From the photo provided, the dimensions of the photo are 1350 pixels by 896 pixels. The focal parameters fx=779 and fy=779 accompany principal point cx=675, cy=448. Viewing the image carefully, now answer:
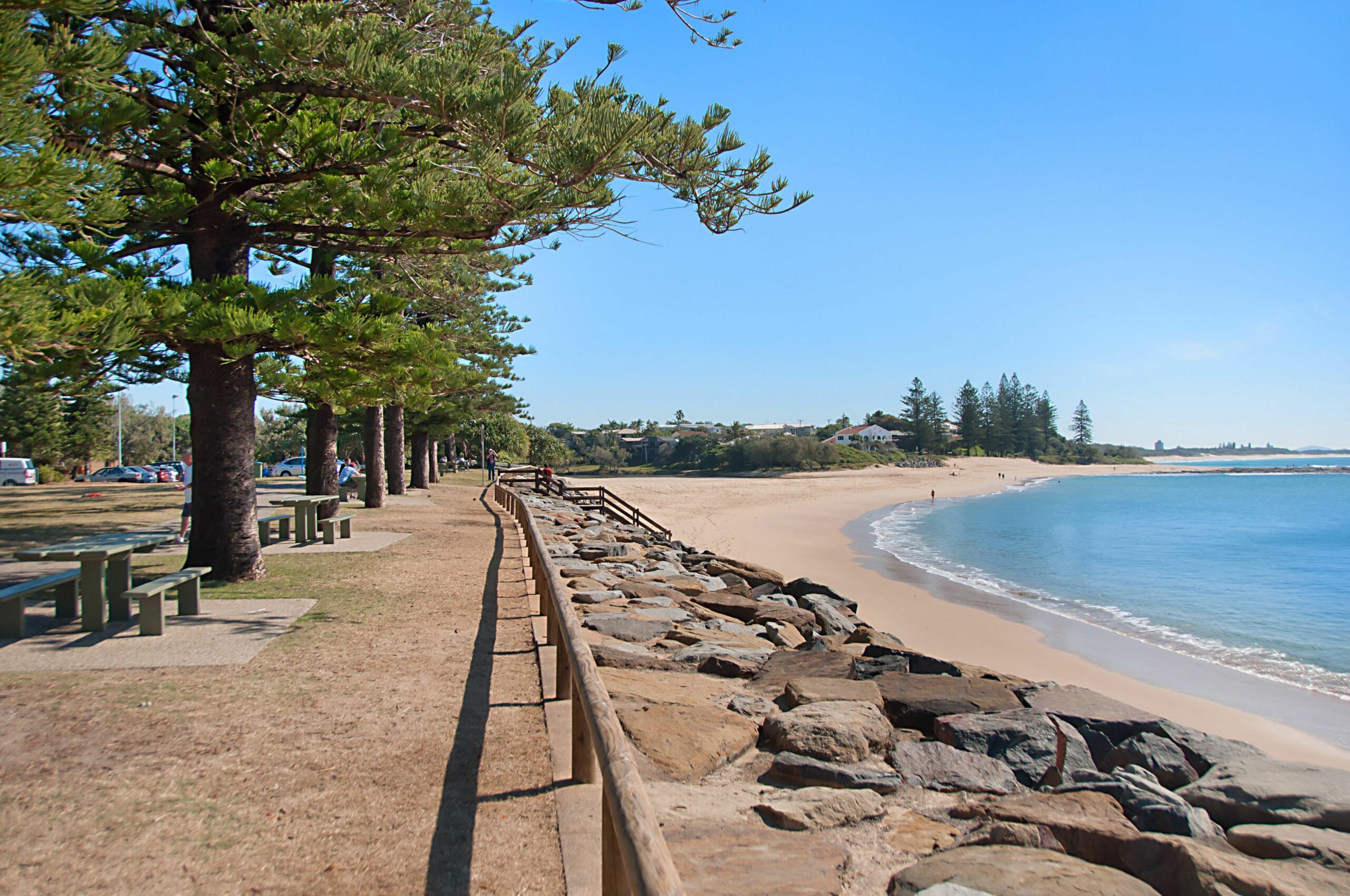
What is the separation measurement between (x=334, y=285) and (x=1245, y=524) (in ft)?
139

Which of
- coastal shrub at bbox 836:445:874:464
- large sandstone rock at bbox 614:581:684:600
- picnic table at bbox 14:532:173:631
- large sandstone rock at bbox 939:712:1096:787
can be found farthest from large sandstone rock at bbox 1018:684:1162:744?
coastal shrub at bbox 836:445:874:464

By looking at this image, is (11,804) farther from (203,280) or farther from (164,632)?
(203,280)

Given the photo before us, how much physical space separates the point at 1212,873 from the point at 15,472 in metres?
40.3

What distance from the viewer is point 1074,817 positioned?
360 centimetres

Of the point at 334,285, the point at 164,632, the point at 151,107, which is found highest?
the point at 151,107

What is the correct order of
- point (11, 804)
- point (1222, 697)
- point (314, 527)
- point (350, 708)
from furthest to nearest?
point (314, 527) → point (1222, 697) → point (350, 708) → point (11, 804)

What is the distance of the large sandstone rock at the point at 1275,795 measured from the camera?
4.00m

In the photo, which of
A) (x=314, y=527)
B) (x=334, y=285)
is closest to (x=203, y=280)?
(x=334, y=285)

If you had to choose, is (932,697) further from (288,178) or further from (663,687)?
(288,178)

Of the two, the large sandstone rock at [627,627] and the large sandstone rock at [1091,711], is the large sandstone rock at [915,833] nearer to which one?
the large sandstone rock at [1091,711]

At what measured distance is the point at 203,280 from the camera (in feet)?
25.6

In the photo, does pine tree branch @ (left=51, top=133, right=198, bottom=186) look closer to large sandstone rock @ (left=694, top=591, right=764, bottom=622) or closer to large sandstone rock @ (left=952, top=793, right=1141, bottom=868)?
large sandstone rock @ (left=952, top=793, right=1141, bottom=868)

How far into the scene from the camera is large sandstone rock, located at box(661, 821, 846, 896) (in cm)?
292

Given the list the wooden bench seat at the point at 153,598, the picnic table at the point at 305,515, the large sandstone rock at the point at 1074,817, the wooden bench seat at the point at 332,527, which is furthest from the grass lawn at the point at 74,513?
the large sandstone rock at the point at 1074,817
